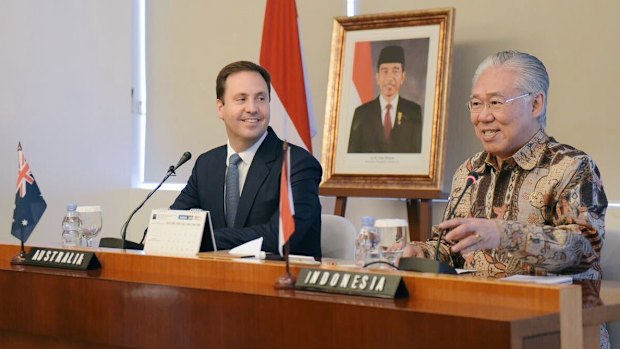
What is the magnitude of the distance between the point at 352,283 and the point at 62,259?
1.11 metres

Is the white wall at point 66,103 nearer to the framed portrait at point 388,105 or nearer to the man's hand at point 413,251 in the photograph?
the framed portrait at point 388,105

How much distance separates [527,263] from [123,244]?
129 cm

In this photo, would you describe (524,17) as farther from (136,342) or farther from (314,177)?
(136,342)

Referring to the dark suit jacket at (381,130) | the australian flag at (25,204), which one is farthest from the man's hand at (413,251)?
the dark suit jacket at (381,130)

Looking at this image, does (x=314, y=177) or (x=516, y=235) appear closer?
(x=516, y=235)

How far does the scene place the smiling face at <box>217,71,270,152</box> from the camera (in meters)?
3.54

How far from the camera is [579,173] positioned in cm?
263

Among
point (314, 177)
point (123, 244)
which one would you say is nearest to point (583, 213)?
point (314, 177)

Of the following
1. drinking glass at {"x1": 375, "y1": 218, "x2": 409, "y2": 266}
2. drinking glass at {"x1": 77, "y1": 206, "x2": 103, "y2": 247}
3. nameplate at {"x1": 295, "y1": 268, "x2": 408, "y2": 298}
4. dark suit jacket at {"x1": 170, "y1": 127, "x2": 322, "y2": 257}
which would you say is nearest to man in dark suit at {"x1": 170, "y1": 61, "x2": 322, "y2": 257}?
dark suit jacket at {"x1": 170, "y1": 127, "x2": 322, "y2": 257}

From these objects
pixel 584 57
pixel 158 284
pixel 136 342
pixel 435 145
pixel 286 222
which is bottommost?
pixel 136 342

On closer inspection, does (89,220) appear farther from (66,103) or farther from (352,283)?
(66,103)

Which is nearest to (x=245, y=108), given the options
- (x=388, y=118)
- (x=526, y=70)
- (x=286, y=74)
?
(x=526, y=70)

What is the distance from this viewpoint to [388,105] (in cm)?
470

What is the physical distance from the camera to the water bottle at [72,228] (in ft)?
10.4
